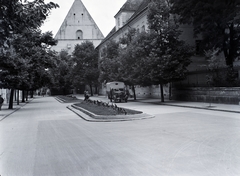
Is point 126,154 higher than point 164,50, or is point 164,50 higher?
point 164,50

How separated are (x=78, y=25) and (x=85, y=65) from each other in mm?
16619

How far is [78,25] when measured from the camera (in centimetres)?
7856

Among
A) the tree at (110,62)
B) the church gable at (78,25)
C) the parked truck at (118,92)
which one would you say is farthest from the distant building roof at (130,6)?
the church gable at (78,25)

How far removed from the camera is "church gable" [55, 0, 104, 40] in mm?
77688

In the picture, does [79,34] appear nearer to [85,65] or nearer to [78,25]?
[78,25]

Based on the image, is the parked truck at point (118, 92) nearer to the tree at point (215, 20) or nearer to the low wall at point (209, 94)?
the low wall at point (209, 94)

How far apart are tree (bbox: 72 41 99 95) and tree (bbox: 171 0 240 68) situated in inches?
1497

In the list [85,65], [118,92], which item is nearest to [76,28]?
[85,65]

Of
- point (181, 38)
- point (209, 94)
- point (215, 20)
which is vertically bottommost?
point (209, 94)

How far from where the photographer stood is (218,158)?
20.6ft

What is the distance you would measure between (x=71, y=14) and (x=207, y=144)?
75.6 metres

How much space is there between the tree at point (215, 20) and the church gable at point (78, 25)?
5177 cm

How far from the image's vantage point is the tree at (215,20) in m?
25.3

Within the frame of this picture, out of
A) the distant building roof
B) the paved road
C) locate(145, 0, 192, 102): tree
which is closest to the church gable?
the distant building roof
